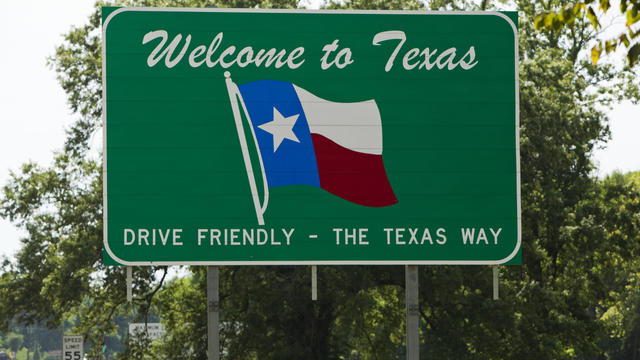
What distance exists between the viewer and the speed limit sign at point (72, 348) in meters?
15.8

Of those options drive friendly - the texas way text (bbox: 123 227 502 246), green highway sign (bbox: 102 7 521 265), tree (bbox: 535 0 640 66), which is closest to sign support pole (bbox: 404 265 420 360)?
green highway sign (bbox: 102 7 521 265)

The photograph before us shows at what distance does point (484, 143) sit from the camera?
1134 cm

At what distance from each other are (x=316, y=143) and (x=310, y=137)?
11 cm

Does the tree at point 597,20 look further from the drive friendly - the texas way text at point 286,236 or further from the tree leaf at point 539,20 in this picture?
the drive friendly - the texas way text at point 286,236

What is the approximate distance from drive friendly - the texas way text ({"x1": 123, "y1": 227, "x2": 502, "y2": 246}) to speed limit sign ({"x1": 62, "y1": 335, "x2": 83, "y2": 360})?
586cm

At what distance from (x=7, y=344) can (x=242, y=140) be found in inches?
5786

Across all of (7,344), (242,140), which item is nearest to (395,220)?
(242,140)

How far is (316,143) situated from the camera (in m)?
11.2

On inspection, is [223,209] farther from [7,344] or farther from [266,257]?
[7,344]

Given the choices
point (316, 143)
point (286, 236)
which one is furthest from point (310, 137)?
point (286, 236)

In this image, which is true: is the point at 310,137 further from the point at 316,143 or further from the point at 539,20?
the point at 539,20

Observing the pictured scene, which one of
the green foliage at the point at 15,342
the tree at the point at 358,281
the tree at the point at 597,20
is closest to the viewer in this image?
the tree at the point at 597,20

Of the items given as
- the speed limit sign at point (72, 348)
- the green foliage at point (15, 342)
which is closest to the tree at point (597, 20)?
the speed limit sign at point (72, 348)

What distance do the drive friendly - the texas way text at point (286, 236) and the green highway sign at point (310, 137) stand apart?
0.02 m
